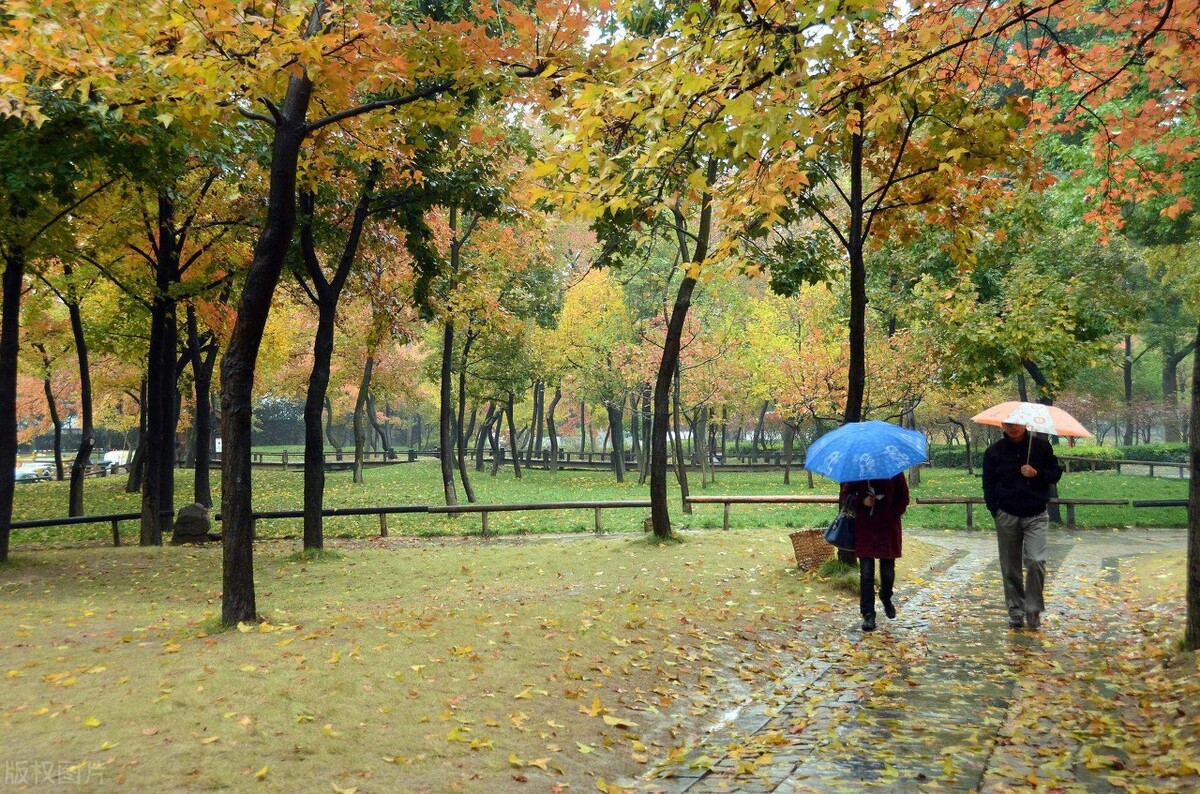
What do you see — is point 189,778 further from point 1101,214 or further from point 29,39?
point 1101,214

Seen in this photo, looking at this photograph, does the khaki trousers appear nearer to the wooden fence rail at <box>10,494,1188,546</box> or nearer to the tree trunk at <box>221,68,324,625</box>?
the tree trunk at <box>221,68,324,625</box>

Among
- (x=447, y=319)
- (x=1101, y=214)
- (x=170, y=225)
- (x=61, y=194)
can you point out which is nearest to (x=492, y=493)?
(x=447, y=319)

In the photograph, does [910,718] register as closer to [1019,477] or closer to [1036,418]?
[1019,477]

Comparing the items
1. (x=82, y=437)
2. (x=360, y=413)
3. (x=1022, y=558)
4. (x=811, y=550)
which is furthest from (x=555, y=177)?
(x=360, y=413)

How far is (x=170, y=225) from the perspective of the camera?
14672mm

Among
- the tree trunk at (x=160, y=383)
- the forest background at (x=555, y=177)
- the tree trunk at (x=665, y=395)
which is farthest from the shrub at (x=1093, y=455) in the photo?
the tree trunk at (x=160, y=383)

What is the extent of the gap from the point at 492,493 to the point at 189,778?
26.9m

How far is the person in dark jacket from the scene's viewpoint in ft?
25.1

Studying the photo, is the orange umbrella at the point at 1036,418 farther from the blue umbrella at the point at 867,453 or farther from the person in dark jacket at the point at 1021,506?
the blue umbrella at the point at 867,453

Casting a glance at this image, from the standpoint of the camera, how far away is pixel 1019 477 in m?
7.73

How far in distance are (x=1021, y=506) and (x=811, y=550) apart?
3.20m

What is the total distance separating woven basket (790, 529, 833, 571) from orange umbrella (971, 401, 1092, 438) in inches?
125

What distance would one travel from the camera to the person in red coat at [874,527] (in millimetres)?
7805

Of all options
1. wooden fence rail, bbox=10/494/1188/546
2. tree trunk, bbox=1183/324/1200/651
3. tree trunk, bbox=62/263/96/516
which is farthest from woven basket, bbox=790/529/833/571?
tree trunk, bbox=62/263/96/516
